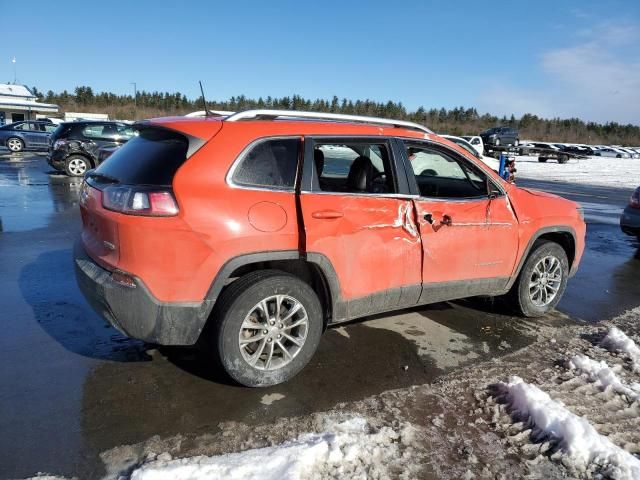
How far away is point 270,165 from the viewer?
3.30 meters

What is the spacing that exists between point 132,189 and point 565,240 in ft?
14.0

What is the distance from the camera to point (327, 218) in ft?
11.1

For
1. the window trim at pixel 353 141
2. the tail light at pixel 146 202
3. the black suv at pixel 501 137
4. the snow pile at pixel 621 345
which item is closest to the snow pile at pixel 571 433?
the snow pile at pixel 621 345

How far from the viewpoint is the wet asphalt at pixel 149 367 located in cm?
282

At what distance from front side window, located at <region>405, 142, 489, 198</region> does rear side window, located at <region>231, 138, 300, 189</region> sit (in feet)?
3.50

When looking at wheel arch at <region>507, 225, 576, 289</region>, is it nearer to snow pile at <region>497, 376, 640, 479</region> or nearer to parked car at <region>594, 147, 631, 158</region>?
snow pile at <region>497, 376, 640, 479</region>

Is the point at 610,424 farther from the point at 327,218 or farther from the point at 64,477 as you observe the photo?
the point at 64,477

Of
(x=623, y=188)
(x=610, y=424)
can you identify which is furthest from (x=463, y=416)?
(x=623, y=188)

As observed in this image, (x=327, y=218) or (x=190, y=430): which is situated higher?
(x=327, y=218)

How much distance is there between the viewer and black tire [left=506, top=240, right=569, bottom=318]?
471 cm

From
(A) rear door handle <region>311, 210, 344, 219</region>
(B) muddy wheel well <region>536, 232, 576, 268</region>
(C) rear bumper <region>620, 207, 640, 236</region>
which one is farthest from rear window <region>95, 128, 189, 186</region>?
(C) rear bumper <region>620, 207, 640, 236</region>

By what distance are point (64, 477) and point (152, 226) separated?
4.55 feet

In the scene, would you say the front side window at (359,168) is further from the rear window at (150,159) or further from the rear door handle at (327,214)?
the rear window at (150,159)

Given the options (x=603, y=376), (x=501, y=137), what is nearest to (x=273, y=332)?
(x=603, y=376)
